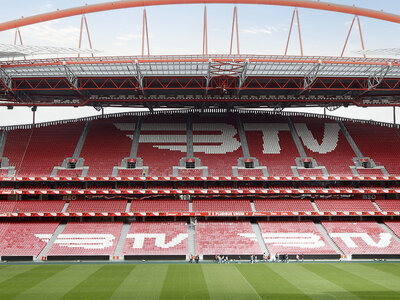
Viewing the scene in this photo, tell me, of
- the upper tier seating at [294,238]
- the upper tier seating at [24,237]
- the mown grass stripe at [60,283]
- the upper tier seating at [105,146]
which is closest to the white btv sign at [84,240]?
the upper tier seating at [24,237]

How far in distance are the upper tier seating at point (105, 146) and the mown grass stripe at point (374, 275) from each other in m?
27.2

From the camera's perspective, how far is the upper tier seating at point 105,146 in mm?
43862

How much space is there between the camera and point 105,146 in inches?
1873

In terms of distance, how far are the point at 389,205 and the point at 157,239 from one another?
2678 centimetres

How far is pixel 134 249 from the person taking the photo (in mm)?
36375

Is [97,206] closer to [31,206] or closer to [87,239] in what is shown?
[87,239]

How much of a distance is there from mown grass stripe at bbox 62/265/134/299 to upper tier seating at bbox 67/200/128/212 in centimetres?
944

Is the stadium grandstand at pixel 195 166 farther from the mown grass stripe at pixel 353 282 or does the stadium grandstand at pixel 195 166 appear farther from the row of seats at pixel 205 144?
the mown grass stripe at pixel 353 282

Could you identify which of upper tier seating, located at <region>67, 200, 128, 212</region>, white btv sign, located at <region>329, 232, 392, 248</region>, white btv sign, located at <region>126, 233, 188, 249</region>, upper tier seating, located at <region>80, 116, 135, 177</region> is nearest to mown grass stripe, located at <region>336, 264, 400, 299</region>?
white btv sign, located at <region>329, 232, 392, 248</region>

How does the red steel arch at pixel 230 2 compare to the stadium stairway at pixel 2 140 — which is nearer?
the red steel arch at pixel 230 2

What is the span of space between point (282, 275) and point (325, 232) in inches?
543

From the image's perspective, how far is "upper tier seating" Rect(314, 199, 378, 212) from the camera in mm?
41188

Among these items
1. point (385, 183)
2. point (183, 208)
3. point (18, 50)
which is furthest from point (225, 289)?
point (385, 183)

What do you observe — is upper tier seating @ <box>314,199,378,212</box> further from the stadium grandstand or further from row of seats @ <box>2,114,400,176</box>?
row of seats @ <box>2,114,400,176</box>
